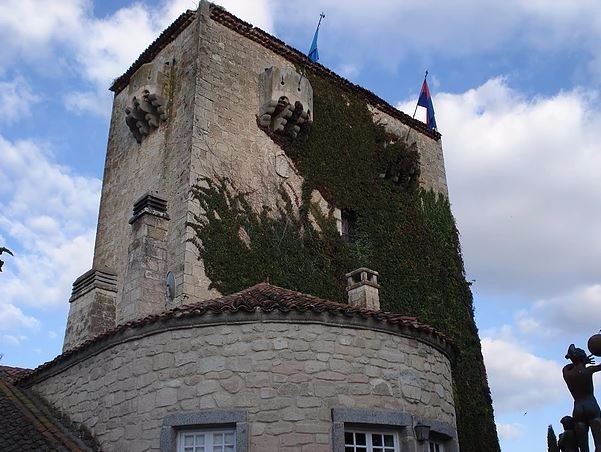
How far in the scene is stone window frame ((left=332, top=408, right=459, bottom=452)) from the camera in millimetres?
8797

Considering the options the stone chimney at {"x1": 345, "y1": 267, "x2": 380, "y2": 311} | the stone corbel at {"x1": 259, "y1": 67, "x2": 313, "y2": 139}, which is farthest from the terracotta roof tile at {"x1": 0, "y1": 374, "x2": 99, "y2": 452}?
the stone corbel at {"x1": 259, "y1": 67, "x2": 313, "y2": 139}

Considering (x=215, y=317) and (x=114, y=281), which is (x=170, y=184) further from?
(x=215, y=317)

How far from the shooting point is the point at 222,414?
8.72 metres

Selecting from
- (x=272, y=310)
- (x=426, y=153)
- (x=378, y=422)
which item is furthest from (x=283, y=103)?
(x=378, y=422)

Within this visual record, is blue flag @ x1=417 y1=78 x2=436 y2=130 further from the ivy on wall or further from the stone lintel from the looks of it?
the stone lintel

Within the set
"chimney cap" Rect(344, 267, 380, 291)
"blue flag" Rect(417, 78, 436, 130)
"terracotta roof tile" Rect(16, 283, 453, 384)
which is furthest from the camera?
"blue flag" Rect(417, 78, 436, 130)

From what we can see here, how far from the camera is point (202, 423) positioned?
8742 mm

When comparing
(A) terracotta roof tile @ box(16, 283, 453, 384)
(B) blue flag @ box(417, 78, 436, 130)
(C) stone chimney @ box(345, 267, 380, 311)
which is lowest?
(A) terracotta roof tile @ box(16, 283, 453, 384)

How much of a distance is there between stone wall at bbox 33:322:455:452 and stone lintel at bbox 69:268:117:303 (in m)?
4.45

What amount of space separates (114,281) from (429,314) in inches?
363

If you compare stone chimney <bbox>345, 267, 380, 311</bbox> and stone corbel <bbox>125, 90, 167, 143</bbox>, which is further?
stone corbel <bbox>125, 90, 167, 143</bbox>

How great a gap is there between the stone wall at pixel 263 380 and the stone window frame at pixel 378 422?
79 mm

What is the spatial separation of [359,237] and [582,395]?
11325 millimetres

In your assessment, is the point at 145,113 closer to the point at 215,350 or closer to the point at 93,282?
the point at 93,282
